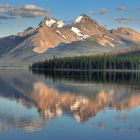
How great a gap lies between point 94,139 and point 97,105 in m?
20.2

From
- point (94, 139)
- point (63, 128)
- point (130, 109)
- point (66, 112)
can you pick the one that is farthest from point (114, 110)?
point (94, 139)

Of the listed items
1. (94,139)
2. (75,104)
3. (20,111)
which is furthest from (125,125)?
(75,104)

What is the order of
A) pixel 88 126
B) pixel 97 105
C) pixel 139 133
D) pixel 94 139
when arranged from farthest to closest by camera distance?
pixel 97 105 < pixel 88 126 < pixel 139 133 < pixel 94 139

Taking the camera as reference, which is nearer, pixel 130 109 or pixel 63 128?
pixel 63 128

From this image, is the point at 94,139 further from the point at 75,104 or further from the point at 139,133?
the point at 75,104

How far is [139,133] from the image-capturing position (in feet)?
107

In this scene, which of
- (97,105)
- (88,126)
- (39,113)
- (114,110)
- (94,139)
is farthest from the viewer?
(97,105)

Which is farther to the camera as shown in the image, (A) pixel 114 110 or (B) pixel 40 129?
(A) pixel 114 110

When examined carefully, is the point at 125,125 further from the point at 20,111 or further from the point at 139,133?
the point at 20,111

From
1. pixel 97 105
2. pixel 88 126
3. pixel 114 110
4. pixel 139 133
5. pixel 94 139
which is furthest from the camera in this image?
pixel 97 105

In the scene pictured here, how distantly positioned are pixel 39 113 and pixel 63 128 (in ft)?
28.8

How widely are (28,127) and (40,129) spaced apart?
1.15 metres

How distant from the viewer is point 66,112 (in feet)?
144

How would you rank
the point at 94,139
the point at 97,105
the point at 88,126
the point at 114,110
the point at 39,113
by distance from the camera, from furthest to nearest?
the point at 97,105 < the point at 114,110 < the point at 39,113 < the point at 88,126 < the point at 94,139
